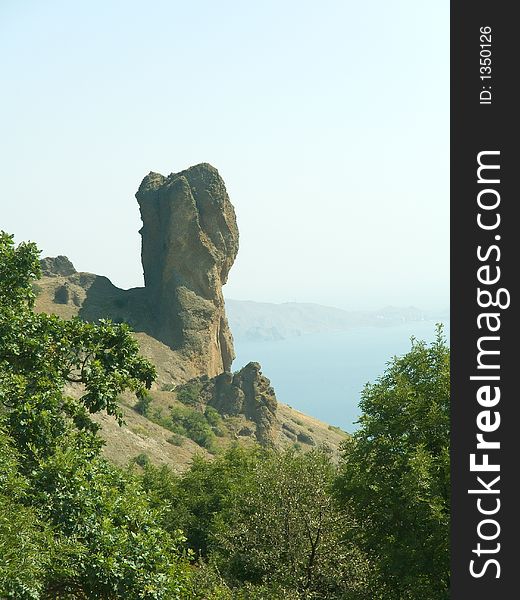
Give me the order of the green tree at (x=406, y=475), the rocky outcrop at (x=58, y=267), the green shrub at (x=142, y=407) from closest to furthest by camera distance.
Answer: the green tree at (x=406, y=475)
the green shrub at (x=142, y=407)
the rocky outcrop at (x=58, y=267)

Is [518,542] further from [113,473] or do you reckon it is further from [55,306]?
[55,306]

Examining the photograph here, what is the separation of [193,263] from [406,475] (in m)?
84.1

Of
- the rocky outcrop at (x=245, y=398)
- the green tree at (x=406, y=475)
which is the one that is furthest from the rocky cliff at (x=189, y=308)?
the green tree at (x=406, y=475)

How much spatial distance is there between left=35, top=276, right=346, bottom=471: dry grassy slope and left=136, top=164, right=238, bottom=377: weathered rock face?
4.61 metres

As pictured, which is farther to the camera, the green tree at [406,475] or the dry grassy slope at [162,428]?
the dry grassy slope at [162,428]

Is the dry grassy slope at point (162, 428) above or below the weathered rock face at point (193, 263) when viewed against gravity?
below

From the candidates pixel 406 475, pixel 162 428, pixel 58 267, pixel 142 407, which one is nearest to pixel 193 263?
pixel 58 267

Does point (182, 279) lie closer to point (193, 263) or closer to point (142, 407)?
point (193, 263)

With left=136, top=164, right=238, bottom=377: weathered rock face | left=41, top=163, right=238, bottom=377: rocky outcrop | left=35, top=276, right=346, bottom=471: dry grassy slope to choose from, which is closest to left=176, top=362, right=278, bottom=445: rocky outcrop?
left=35, top=276, right=346, bottom=471: dry grassy slope

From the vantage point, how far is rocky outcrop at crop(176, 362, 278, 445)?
85188 millimetres

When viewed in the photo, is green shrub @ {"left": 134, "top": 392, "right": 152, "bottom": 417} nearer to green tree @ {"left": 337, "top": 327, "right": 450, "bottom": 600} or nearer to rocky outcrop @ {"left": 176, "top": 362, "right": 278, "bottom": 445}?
rocky outcrop @ {"left": 176, "top": 362, "right": 278, "bottom": 445}

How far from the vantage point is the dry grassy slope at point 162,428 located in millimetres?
63681

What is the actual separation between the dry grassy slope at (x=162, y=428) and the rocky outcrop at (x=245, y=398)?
115 cm

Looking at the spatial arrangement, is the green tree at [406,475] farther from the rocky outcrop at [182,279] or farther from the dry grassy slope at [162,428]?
the rocky outcrop at [182,279]
